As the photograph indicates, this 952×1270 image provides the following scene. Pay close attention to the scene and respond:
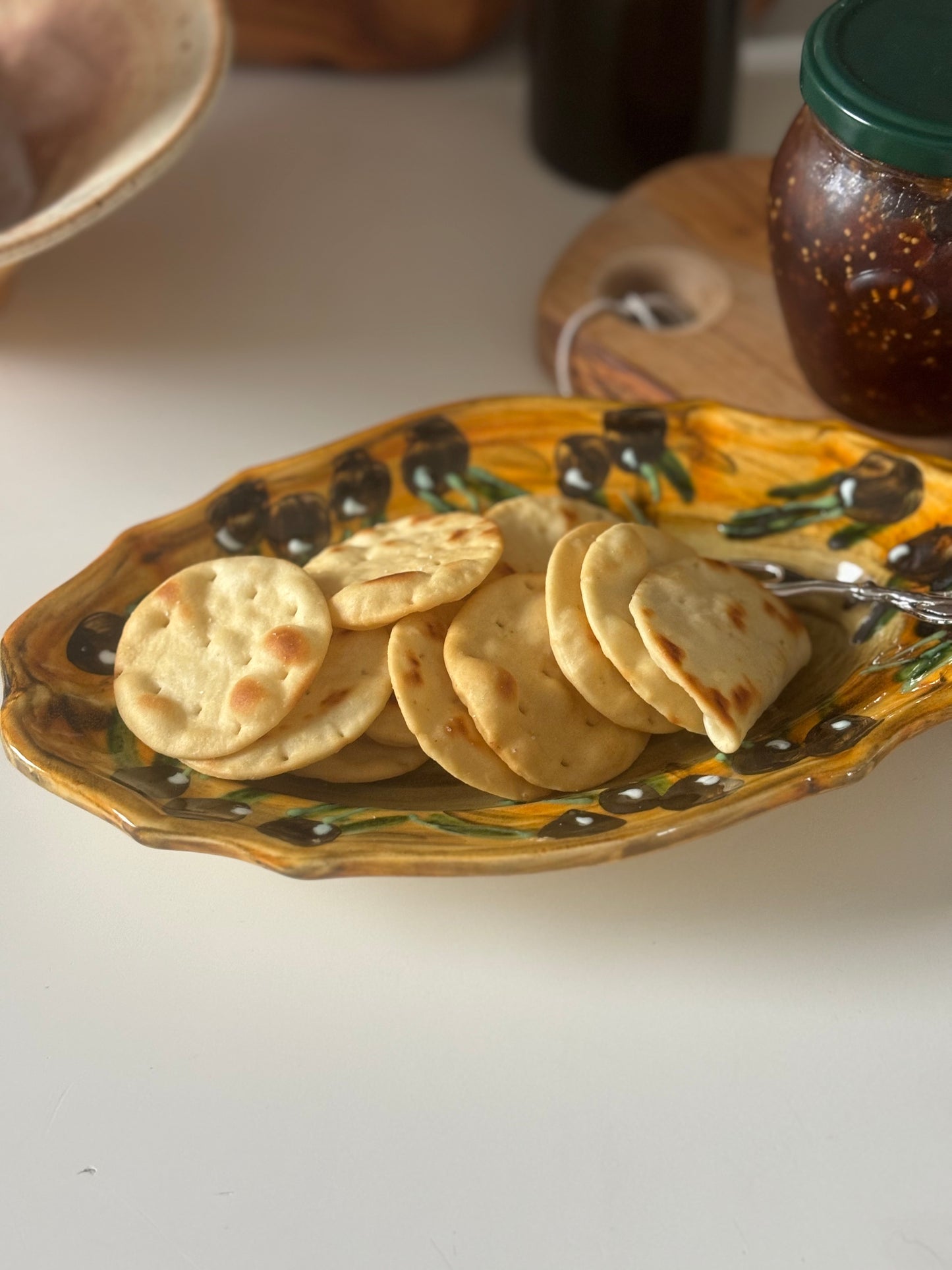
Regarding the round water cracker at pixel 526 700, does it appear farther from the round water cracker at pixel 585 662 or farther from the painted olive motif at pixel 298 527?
the painted olive motif at pixel 298 527

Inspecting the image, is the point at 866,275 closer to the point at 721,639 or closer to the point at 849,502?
the point at 849,502

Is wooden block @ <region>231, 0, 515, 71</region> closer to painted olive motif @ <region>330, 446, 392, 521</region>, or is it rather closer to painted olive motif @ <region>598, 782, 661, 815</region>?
painted olive motif @ <region>330, 446, 392, 521</region>

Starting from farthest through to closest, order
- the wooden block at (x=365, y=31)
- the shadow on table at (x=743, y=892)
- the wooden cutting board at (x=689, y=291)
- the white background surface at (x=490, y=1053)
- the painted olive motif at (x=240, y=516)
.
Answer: the wooden block at (x=365, y=31) → the wooden cutting board at (x=689, y=291) → the painted olive motif at (x=240, y=516) → the shadow on table at (x=743, y=892) → the white background surface at (x=490, y=1053)

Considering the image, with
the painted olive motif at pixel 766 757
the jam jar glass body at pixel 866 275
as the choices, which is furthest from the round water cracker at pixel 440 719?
the jam jar glass body at pixel 866 275

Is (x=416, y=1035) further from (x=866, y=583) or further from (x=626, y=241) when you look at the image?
(x=626, y=241)

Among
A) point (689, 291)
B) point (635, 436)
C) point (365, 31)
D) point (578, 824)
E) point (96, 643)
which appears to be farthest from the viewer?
point (365, 31)

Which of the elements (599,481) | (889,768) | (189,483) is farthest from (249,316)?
(889,768)

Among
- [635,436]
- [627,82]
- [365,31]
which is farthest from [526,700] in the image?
[365,31]
